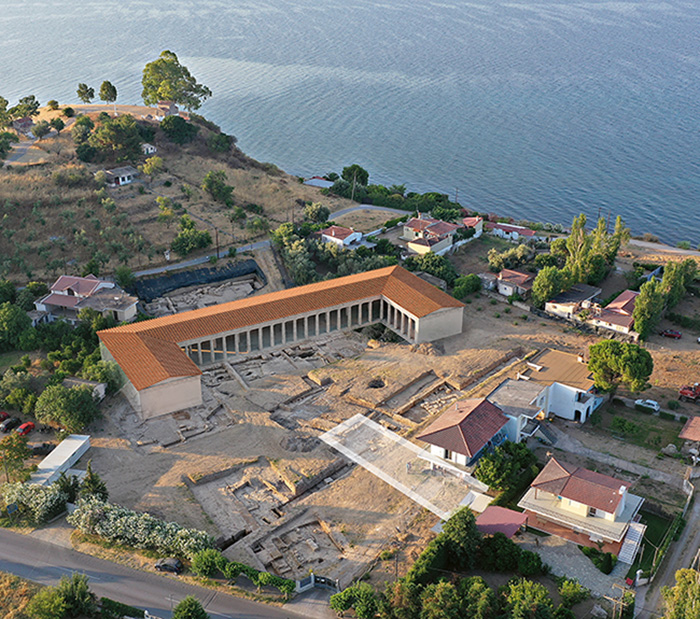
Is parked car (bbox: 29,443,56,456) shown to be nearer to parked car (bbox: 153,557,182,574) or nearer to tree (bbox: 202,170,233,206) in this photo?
parked car (bbox: 153,557,182,574)

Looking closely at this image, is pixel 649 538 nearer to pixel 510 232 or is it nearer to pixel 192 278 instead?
pixel 192 278

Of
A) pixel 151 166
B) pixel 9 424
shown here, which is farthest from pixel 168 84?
pixel 9 424

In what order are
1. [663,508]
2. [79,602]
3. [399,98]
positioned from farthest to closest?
[399,98]
[663,508]
[79,602]

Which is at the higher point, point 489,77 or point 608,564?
point 489,77

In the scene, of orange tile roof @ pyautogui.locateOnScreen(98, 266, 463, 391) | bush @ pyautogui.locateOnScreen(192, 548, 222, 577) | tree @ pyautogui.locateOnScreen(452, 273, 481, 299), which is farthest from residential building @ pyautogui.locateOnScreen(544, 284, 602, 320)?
bush @ pyautogui.locateOnScreen(192, 548, 222, 577)

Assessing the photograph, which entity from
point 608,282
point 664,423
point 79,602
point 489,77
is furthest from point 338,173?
point 79,602

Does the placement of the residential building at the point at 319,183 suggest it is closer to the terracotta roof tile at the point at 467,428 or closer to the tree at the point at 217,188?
the tree at the point at 217,188

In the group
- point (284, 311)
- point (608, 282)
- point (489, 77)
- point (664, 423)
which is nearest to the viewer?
point (664, 423)

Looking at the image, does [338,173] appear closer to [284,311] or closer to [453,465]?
[284,311]
